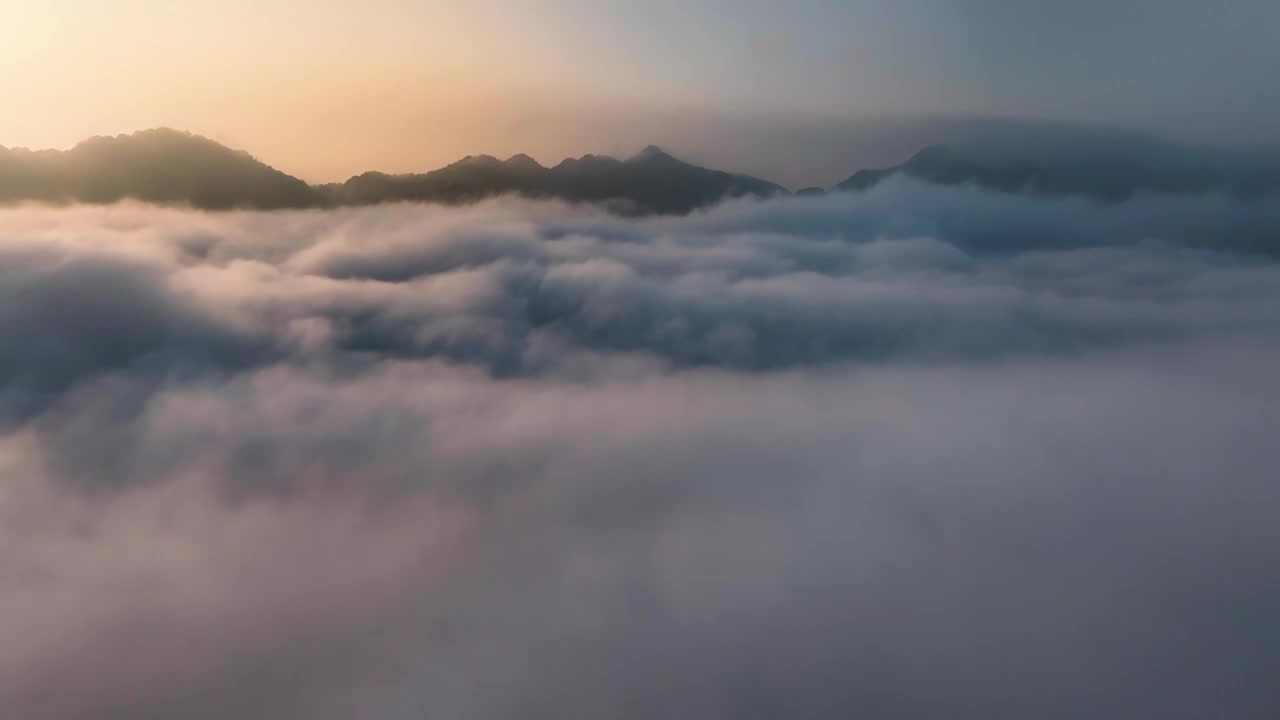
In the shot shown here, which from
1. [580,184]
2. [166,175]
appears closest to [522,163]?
[580,184]

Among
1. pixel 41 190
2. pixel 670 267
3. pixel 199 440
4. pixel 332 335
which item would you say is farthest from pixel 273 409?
pixel 670 267

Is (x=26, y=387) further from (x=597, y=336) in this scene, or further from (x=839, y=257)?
(x=839, y=257)

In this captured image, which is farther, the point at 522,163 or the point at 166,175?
the point at 522,163

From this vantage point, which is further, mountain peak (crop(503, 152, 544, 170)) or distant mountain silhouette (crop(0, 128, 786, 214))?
mountain peak (crop(503, 152, 544, 170))

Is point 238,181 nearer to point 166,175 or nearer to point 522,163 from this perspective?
point 166,175

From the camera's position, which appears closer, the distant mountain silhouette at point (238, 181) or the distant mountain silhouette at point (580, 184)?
the distant mountain silhouette at point (238, 181)
